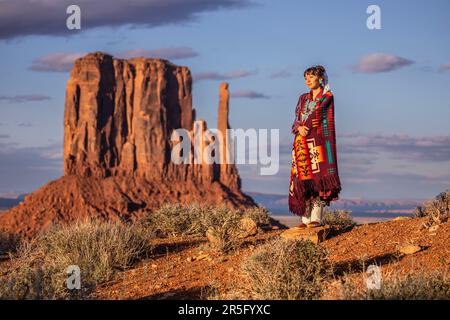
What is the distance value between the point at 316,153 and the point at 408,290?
4.85 meters

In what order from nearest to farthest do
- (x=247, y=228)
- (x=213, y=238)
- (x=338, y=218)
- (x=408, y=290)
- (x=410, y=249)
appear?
(x=408, y=290) < (x=410, y=249) < (x=213, y=238) < (x=247, y=228) < (x=338, y=218)

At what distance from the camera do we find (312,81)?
494 inches

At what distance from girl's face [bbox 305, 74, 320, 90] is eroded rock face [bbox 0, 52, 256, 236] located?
83.3m

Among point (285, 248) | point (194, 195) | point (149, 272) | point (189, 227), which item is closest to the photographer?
point (285, 248)

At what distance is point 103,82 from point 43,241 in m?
99.8

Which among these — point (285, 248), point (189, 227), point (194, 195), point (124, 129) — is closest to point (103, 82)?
point (124, 129)

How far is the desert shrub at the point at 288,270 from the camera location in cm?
911

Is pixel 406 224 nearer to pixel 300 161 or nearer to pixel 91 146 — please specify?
pixel 300 161

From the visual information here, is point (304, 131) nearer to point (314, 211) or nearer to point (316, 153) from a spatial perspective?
point (316, 153)

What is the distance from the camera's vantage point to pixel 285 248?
10.1m

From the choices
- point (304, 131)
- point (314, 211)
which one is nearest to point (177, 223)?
point (314, 211)

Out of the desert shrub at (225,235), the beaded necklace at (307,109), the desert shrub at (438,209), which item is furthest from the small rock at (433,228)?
the desert shrub at (225,235)

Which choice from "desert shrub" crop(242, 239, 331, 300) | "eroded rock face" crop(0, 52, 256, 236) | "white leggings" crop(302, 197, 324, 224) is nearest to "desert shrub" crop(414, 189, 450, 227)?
"white leggings" crop(302, 197, 324, 224)

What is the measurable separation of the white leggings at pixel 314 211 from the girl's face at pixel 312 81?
6.13 ft
